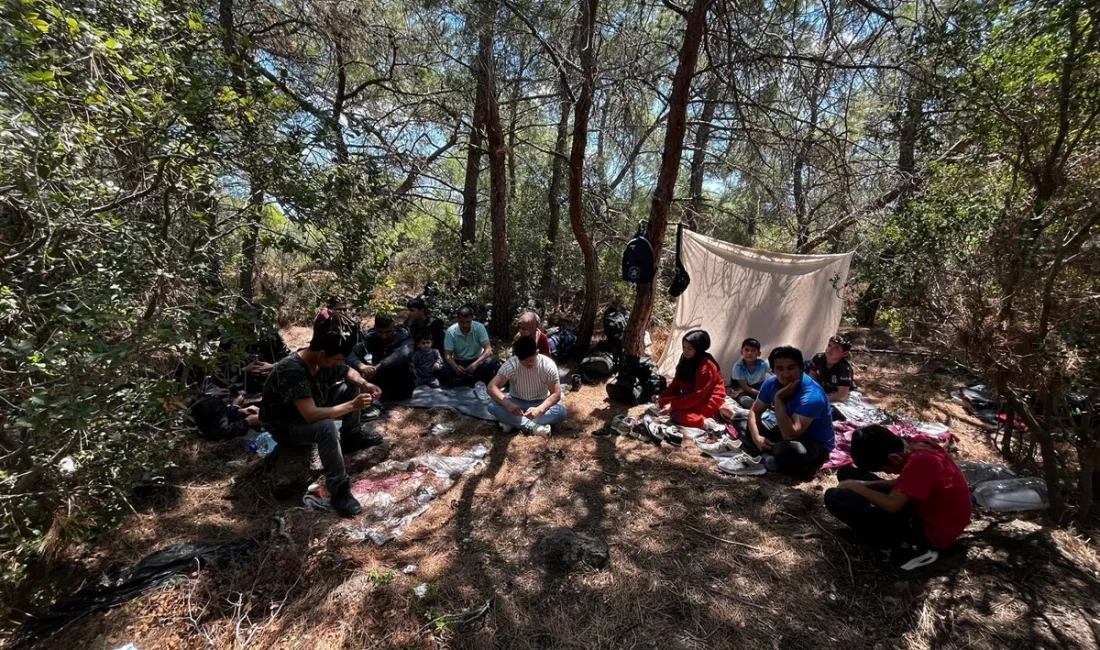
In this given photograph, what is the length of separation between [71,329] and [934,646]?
3.47 meters

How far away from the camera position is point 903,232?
391 cm

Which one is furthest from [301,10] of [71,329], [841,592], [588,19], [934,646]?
[934,646]

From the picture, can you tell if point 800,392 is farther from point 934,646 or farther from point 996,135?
point 996,135

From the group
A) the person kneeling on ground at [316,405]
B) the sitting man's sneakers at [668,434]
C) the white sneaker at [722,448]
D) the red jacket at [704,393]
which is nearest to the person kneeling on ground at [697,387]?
the red jacket at [704,393]

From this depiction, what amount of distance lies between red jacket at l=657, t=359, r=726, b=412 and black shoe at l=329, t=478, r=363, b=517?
8.49ft

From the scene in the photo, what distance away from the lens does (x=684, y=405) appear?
13.4 feet

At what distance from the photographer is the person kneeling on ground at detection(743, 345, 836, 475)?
3.13 meters

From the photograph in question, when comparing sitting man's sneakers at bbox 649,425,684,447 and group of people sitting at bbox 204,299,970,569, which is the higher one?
group of people sitting at bbox 204,299,970,569

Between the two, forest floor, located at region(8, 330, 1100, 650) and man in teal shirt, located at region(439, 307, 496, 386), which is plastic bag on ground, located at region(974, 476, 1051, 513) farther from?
man in teal shirt, located at region(439, 307, 496, 386)

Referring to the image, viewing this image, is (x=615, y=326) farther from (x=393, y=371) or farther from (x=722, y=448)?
(x=393, y=371)

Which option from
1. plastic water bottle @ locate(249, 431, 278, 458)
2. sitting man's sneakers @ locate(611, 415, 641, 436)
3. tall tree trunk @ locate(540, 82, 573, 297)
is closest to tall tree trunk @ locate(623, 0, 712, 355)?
sitting man's sneakers @ locate(611, 415, 641, 436)

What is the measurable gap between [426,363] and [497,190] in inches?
101

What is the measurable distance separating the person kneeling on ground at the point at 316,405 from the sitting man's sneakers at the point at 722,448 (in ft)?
7.95

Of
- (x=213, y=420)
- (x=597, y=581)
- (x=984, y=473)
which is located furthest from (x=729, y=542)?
(x=213, y=420)
